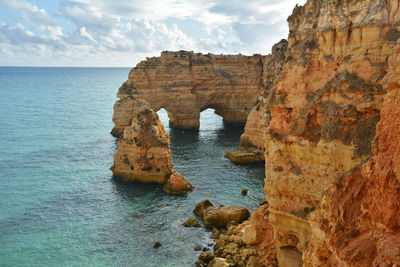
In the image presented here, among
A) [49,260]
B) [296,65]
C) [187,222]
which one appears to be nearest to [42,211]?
[49,260]

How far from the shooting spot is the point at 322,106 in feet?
56.5

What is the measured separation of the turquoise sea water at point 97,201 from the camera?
1029 inches

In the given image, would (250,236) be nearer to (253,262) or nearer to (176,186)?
(253,262)

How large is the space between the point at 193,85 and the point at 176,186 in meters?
34.6

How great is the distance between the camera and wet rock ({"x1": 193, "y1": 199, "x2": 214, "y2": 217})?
31.4 metres

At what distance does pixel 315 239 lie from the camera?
11352mm

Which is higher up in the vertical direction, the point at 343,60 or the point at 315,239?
the point at 343,60

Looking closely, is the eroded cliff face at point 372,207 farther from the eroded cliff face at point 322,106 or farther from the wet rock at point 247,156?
the wet rock at point 247,156

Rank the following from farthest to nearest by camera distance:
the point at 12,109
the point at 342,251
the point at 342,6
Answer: the point at 12,109 < the point at 342,6 < the point at 342,251

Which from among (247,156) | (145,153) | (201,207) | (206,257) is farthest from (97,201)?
(247,156)

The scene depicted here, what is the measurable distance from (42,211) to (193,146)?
27604 mm

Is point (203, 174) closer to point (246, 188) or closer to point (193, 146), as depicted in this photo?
point (246, 188)

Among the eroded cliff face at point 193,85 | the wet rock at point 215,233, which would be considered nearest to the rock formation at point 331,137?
the wet rock at point 215,233

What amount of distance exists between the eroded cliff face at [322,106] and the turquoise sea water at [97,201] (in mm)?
9393
